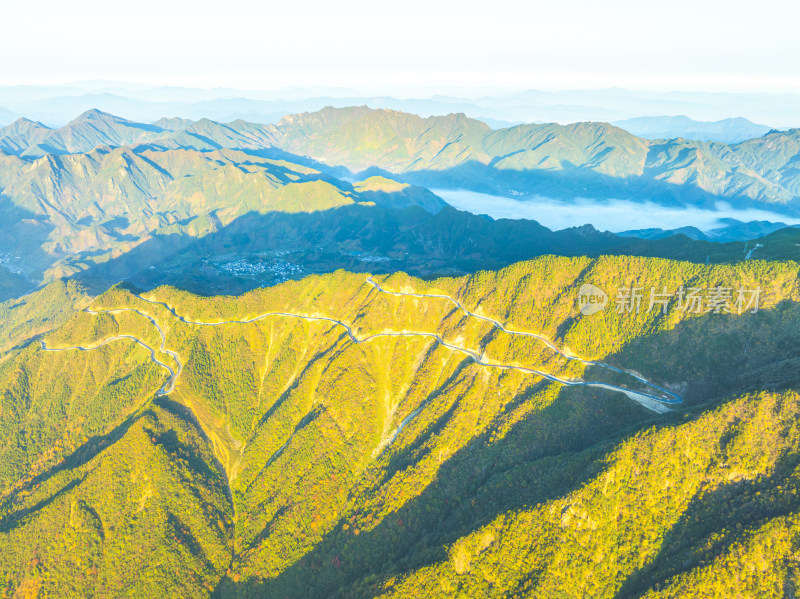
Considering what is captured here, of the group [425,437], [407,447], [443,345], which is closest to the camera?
[425,437]

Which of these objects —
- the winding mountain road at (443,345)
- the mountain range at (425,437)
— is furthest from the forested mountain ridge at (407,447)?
the winding mountain road at (443,345)

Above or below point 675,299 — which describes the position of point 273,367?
below

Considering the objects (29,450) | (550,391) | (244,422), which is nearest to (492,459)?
(550,391)

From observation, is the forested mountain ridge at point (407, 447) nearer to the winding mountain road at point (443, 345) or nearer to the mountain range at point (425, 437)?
the mountain range at point (425, 437)

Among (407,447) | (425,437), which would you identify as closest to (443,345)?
(425,437)

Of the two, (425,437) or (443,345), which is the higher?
(443,345)

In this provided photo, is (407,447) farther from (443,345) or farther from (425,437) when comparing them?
(443,345)

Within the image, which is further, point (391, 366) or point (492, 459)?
point (391, 366)

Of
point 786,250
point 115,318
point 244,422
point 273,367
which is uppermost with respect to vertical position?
point 786,250

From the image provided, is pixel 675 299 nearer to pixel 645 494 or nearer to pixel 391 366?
pixel 645 494
